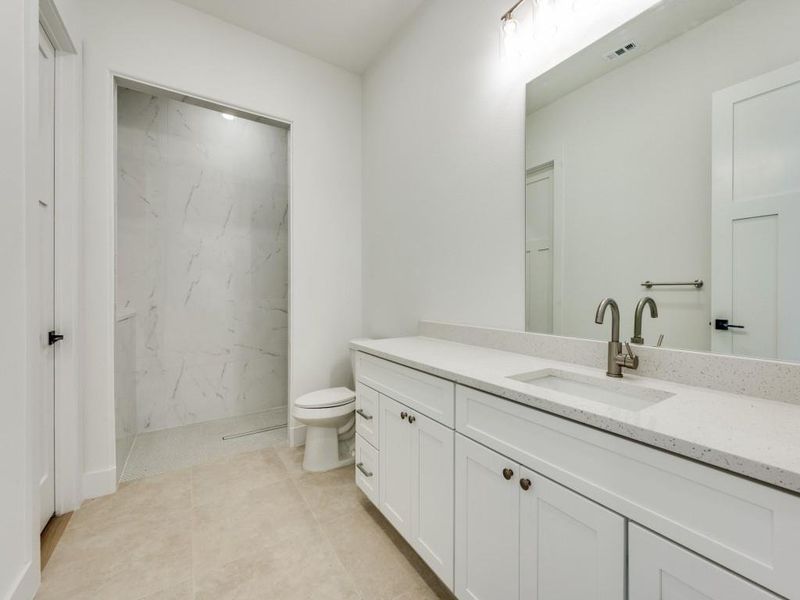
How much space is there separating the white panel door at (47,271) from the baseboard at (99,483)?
6.0 inches

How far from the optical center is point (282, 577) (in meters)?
1.39

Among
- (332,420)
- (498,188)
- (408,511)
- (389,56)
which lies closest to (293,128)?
(389,56)

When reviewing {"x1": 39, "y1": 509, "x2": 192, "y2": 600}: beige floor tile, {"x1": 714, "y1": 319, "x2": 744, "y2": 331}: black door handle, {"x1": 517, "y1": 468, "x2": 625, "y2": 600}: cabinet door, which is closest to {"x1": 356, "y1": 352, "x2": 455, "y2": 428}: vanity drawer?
{"x1": 517, "y1": 468, "x2": 625, "y2": 600}: cabinet door

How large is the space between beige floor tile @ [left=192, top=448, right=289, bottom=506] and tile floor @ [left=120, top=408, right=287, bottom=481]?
4.7 inches

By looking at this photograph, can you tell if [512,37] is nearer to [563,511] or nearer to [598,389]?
[598,389]

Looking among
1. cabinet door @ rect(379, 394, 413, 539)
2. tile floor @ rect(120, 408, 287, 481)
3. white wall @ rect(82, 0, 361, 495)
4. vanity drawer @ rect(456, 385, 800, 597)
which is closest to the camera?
vanity drawer @ rect(456, 385, 800, 597)

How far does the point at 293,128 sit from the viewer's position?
2.57 meters

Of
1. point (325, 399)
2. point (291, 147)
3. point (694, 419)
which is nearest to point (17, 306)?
point (325, 399)

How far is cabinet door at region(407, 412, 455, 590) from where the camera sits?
3.93 ft

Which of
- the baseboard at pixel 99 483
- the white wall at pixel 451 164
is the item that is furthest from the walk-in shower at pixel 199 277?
the white wall at pixel 451 164

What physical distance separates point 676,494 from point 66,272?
2.50 meters

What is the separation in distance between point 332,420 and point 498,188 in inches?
64.6

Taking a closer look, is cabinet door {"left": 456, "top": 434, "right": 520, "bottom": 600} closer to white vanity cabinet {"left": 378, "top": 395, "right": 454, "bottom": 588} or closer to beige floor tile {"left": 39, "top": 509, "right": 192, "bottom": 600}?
white vanity cabinet {"left": 378, "top": 395, "right": 454, "bottom": 588}

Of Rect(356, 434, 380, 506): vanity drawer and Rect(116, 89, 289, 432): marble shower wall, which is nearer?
Rect(356, 434, 380, 506): vanity drawer
